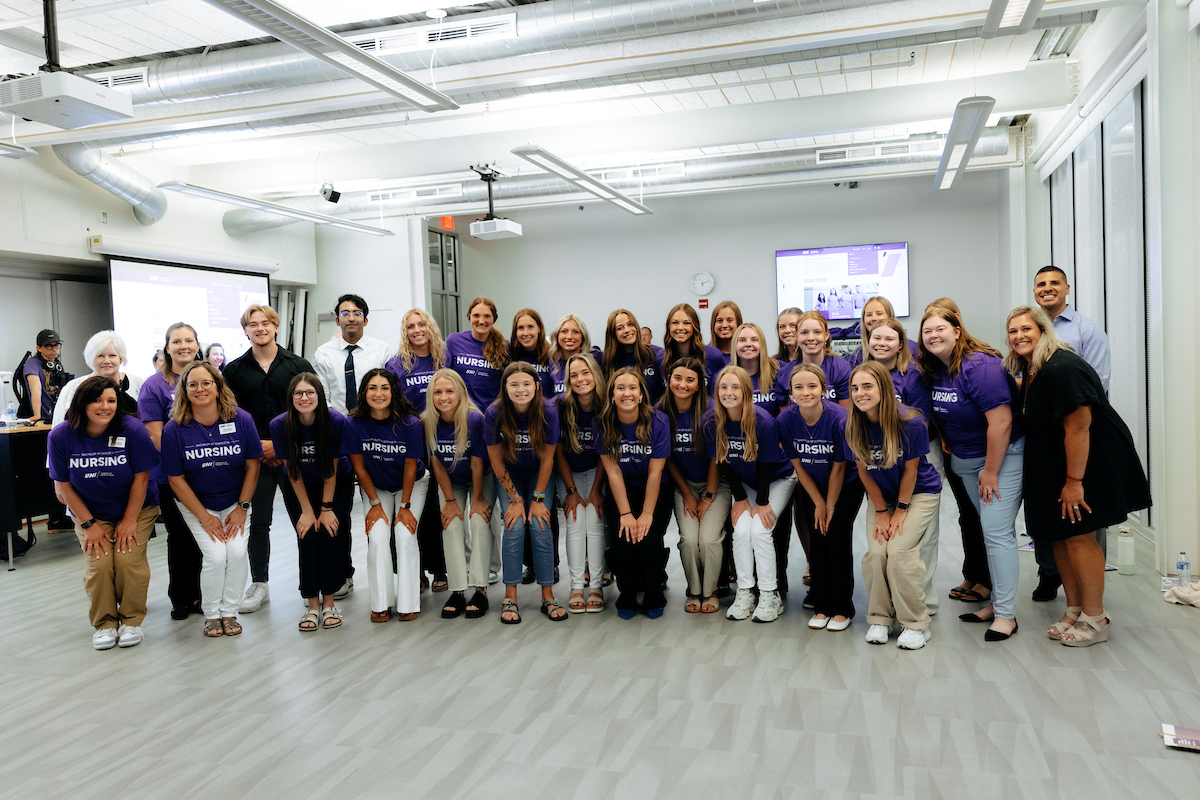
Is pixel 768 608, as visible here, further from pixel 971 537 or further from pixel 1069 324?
pixel 1069 324

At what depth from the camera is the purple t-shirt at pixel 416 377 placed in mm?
4305

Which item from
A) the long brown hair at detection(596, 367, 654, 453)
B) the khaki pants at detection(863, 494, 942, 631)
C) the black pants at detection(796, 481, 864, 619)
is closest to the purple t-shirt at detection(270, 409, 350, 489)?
the long brown hair at detection(596, 367, 654, 453)

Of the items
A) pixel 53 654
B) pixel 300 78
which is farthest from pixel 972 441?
pixel 300 78

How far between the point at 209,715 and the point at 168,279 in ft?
21.5

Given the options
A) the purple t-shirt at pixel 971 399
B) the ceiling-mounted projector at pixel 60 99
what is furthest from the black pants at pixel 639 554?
the ceiling-mounted projector at pixel 60 99

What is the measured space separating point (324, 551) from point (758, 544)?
2050 millimetres

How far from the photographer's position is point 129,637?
11.9ft

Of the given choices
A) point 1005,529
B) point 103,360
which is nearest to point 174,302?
point 103,360

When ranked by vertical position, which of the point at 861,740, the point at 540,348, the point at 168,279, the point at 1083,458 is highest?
the point at 168,279

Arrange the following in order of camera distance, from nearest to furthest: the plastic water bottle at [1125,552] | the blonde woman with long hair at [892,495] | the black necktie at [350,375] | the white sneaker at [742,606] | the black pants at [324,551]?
1. the blonde woman with long hair at [892,495]
2. the white sneaker at [742,606]
3. the black pants at [324,551]
4. the plastic water bottle at [1125,552]
5. the black necktie at [350,375]

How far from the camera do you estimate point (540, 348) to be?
4418 mm

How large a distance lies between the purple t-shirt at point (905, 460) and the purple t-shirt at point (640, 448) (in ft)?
2.65

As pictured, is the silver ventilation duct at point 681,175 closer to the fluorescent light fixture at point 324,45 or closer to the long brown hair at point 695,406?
the fluorescent light fixture at point 324,45

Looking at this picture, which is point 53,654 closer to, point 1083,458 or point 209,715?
point 209,715
